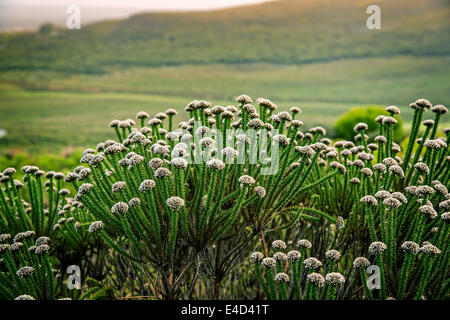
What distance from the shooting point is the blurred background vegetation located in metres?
21.6

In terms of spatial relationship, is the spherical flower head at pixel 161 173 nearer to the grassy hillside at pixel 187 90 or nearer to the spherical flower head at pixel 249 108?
the spherical flower head at pixel 249 108

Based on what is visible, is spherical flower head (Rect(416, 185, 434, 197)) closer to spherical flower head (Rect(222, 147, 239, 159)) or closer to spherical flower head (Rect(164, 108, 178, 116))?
spherical flower head (Rect(222, 147, 239, 159))

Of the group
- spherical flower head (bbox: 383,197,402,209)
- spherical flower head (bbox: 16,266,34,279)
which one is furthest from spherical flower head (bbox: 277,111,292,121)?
spherical flower head (bbox: 16,266,34,279)

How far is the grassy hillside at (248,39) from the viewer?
87.9ft

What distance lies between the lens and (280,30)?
3047cm

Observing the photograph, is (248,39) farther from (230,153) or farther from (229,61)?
(230,153)

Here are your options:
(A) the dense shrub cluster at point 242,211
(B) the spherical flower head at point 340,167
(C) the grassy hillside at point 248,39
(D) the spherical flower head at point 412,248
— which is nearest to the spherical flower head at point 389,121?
(A) the dense shrub cluster at point 242,211

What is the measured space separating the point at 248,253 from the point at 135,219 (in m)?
0.52

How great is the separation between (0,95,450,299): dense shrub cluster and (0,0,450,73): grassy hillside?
2739 cm

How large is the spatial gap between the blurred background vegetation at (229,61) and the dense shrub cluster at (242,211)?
17.8m

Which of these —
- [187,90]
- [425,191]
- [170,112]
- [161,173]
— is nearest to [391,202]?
[425,191]

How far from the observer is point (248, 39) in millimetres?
29875
